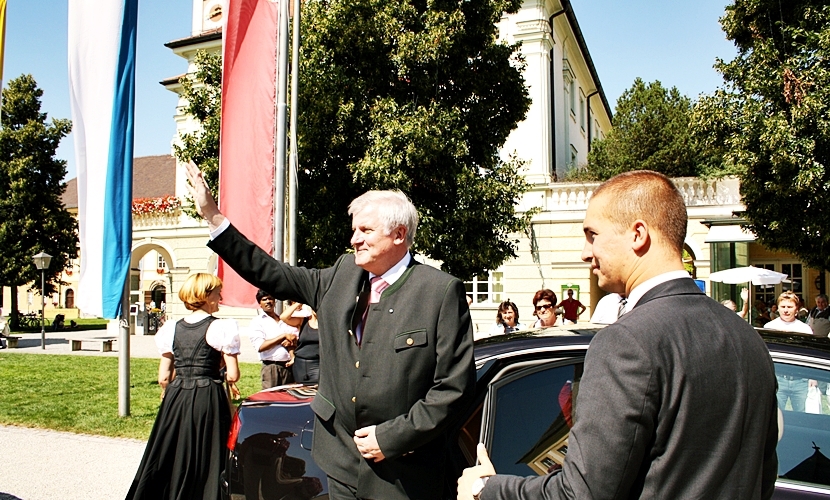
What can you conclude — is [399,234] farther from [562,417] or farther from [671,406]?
[671,406]

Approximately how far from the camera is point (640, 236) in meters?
1.68

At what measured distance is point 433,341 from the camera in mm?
2768

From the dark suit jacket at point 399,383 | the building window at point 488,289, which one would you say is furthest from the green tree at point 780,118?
the dark suit jacket at point 399,383

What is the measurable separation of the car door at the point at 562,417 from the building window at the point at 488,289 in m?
22.1

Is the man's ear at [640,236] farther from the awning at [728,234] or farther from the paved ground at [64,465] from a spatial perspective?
the awning at [728,234]

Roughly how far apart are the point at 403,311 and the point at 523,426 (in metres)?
0.68

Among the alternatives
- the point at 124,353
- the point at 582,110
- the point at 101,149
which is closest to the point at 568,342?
the point at 101,149

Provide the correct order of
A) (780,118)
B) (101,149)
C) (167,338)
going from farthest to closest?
(780,118) → (101,149) → (167,338)

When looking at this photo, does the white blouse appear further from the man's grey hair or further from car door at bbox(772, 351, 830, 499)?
car door at bbox(772, 351, 830, 499)

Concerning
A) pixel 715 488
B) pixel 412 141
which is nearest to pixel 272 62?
pixel 412 141

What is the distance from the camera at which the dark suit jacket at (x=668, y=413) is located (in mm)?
1468

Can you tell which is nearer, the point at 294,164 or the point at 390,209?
the point at 390,209

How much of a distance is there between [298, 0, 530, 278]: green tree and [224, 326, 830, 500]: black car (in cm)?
1142

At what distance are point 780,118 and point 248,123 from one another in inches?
425
